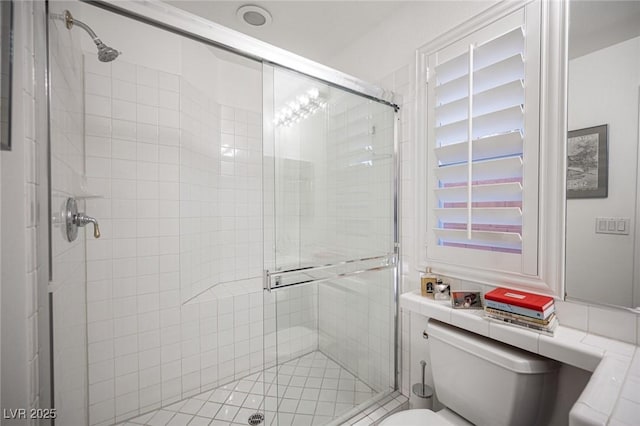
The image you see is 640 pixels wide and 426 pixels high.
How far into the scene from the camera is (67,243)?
100 centimetres

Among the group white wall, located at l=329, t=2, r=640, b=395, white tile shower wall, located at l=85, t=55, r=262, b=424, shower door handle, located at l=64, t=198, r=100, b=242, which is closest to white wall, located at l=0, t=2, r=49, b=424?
shower door handle, located at l=64, t=198, r=100, b=242

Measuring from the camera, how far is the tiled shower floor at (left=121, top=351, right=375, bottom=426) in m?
1.20

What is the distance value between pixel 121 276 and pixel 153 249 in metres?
0.21

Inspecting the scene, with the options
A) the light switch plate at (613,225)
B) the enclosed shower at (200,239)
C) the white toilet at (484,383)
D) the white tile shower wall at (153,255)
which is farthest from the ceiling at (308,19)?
the white toilet at (484,383)

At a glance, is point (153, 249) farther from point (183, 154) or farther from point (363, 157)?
point (363, 157)

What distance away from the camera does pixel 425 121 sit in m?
1.45

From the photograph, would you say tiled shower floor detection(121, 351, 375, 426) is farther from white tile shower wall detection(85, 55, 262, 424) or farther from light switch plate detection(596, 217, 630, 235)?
light switch plate detection(596, 217, 630, 235)

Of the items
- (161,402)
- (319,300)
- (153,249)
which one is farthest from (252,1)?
(161,402)

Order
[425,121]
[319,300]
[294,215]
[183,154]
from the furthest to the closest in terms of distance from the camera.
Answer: [183,154], [425,121], [319,300], [294,215]

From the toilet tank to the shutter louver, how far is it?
0.41m

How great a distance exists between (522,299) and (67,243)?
5.58 feet

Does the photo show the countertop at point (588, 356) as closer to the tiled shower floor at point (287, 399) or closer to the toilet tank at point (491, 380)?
the toilet tank at point (491, 380)

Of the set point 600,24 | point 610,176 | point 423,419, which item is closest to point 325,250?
point 423,419

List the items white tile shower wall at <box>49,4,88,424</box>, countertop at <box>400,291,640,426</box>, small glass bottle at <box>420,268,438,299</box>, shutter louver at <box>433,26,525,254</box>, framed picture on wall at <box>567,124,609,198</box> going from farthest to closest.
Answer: small glass bottle at <box>420,268,438,299</box> < shutter louver at <box>433,26,525,254</box> < framed picture on wall at <box>567,124,609,198</box> < white tile shower wall at <box>49,4,88,424</box> < countertop at <box>400,291,640,426</box>
